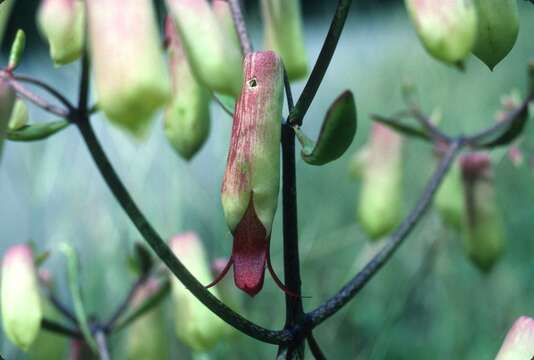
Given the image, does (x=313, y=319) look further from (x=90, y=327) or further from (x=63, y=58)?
(x=90, y=327)

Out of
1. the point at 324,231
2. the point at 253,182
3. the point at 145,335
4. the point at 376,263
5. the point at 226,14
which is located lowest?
the point at 324,231

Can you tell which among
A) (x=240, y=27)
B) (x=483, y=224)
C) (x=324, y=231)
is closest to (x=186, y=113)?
(x=240, y=27)

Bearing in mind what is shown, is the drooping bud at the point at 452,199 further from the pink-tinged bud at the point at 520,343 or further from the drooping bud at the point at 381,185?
the pink-tinged bud at the point at 520,343

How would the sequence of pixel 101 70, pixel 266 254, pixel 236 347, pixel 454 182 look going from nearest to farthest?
pixel 101 70
pixel 266 254
pixel 454 182
pixel 236 347

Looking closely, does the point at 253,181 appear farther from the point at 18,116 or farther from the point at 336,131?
the point at 18,116

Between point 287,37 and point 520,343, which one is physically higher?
point 287,37

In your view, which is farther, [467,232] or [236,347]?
[236,347]

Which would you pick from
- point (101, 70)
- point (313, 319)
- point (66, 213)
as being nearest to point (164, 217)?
point (66, 213)
